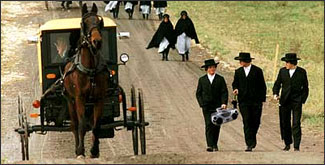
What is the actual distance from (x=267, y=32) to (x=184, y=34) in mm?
11110

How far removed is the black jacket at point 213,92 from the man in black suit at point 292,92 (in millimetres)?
967

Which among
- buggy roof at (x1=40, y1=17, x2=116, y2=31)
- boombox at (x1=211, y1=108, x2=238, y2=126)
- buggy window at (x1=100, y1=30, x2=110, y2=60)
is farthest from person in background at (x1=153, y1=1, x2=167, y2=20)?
boombox at (x1=211, y1=108, x2=238, y2=126)

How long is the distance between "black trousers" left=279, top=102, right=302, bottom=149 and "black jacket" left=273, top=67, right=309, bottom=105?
0.33ft

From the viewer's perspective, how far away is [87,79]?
13.2 metres

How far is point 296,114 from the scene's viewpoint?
1504 centimetres

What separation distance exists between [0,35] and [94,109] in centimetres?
2163

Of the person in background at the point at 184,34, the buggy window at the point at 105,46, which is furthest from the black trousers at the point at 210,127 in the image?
the person in background at the point at 184,34

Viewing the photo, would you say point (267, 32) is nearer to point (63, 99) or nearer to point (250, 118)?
point (250, 118)

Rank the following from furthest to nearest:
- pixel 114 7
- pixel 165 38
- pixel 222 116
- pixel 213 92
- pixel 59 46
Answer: pixel 114 7
pixel 165 38
pixel 59 46
pixel 213 92
pixel 222 116

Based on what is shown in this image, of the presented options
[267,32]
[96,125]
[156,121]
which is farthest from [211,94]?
[267,32]

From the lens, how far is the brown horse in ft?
43.0

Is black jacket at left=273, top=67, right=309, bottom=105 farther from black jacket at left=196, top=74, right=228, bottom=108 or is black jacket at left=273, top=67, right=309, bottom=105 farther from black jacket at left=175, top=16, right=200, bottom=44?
black jacket at left=175, top=16, right=200, bottom=44

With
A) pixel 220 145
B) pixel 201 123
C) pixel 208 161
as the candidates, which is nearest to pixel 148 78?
pixel 201 123

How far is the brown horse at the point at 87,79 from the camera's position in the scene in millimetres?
13102
